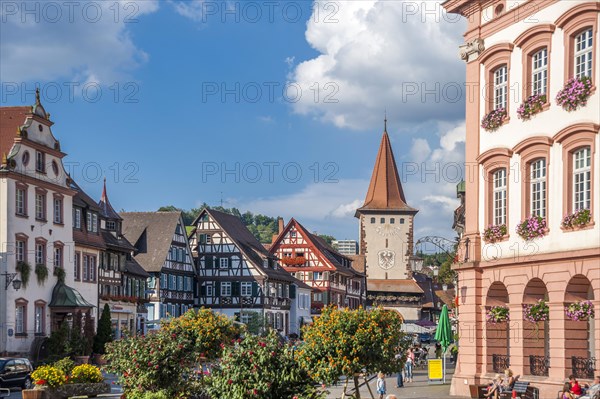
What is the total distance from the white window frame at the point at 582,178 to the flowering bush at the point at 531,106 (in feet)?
7.37

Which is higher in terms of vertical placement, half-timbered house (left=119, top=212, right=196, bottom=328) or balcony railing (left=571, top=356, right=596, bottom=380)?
half-timbered house (left=119, top=212, right=196, bottom=328)

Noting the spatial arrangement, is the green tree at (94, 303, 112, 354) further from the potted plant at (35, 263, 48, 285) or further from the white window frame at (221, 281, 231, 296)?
the white window frame at (221, 281, 231, 296)

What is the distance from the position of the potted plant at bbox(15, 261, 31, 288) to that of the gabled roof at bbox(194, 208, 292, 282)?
1692 inches

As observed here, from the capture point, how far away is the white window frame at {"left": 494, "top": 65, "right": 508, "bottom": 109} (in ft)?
120

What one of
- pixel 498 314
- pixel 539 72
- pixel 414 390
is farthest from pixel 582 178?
pixel 414 390

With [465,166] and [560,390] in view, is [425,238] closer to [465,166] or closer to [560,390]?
[465,166]

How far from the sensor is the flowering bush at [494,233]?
36.1 metres

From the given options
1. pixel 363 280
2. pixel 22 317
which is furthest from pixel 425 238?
pixel 363 280

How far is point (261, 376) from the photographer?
71.3 ft

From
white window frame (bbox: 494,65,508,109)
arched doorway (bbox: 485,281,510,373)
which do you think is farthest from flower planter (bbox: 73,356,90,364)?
white window frame (bbox: 494,65,508,109)

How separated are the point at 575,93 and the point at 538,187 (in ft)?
12.0

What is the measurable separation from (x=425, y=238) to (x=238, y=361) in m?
24.9

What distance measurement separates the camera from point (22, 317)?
5931cm

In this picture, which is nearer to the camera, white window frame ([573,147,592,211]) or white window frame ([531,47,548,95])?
white window frame ([573,147,592,211])
